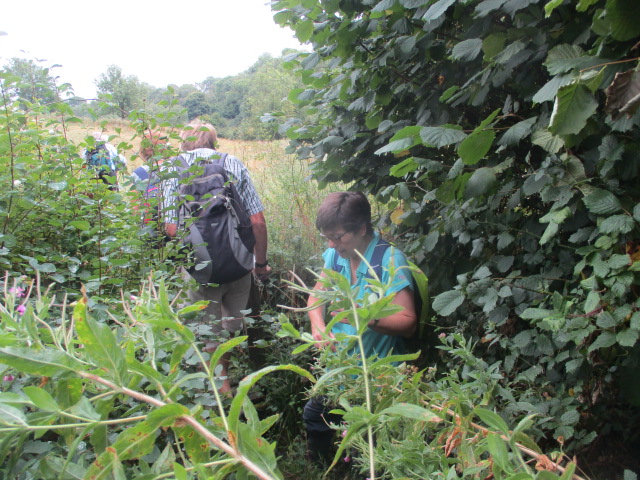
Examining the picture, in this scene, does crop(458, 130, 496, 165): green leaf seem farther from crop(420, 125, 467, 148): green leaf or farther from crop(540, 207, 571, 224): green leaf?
crop(540, 207, 571, 224): green leaf

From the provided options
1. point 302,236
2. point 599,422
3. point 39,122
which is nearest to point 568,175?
point 599,422

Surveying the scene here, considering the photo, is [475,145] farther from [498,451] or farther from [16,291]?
[16,291]

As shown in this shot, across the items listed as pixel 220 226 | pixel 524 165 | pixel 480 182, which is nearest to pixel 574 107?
pixel 480 182

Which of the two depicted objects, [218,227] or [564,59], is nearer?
[564,59]

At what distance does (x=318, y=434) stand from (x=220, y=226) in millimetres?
1463

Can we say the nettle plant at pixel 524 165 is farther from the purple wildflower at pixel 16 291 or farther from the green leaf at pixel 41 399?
the purple wildflower at pixel 16 291

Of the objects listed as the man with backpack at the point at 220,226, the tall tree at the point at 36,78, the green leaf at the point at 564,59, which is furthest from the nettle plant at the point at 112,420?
the man with backpack at the point at 220,226

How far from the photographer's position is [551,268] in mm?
1610

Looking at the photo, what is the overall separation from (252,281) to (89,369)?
314cm

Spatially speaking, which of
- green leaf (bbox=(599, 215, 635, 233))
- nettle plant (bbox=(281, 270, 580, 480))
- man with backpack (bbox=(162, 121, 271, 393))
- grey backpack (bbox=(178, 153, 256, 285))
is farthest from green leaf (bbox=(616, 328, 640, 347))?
grey backpack (bbox=(178, 153, 256, 285))

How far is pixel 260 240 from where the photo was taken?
146 inches

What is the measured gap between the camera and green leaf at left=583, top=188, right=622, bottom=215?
4.19 ft

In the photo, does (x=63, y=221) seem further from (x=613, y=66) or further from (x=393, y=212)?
(x=613, y=66)

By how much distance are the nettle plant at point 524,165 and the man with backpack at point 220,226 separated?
3.43 feet
